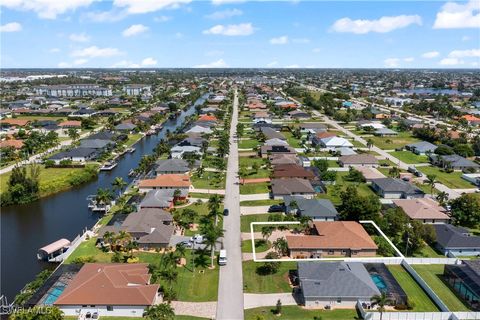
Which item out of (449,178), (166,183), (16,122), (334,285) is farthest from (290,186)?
(16,122)

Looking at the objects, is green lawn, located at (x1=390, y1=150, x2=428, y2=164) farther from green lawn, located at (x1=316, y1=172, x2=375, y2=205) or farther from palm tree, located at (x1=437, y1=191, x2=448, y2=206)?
palm tree, located at (x1=437, y1=191, x2=448, y2=206)

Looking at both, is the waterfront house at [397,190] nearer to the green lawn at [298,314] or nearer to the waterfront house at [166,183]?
the waterfront house at [166,183]

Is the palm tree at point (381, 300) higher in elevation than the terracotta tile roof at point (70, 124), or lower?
lower

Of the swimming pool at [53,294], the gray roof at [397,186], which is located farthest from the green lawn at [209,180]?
the swimming pool at [53,294]

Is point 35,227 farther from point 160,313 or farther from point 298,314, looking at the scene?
point 298,314

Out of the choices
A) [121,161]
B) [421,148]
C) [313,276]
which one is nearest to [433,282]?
[313,276]

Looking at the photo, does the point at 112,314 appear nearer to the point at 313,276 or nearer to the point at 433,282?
the point at 313,276

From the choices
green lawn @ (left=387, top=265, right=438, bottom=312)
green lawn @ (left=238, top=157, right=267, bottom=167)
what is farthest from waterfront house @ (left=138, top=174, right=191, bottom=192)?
green lawn @ (left=387, top=265, right=438, bottom=312)

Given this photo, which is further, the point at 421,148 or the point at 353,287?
the point at 421,148
